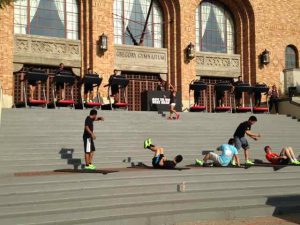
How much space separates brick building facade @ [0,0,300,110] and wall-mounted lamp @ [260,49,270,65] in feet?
0.91

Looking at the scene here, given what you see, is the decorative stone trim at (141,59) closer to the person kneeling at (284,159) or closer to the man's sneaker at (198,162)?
the man's sneaker at (198,162)

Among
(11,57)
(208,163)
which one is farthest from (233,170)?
(11,57)

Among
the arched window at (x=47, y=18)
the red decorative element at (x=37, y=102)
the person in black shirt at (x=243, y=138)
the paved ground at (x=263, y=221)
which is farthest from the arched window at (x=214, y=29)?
the paved ground at (x=263, y=221)

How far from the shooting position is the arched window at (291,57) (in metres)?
27.6

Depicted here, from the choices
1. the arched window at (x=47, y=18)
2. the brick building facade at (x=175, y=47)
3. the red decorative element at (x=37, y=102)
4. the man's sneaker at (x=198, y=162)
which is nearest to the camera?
the man's sneaker at (x=198, y=162)

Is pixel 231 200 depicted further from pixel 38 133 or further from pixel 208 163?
pixel 38 133

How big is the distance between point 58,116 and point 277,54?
15692 millimetres

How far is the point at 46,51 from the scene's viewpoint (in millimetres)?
22109

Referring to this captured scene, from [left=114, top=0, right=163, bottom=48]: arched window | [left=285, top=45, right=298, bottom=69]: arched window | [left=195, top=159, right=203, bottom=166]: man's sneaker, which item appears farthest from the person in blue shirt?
[left=285, top=45, right=298, bottom=69]: arched window

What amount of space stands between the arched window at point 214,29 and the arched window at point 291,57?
3.27 meters

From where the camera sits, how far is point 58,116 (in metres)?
15.8

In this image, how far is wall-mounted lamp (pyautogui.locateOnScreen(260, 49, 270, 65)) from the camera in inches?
1028

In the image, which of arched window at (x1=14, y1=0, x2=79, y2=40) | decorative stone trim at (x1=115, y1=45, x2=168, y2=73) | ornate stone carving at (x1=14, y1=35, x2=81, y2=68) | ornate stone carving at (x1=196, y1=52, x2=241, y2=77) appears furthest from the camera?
ornate stone carving at (x1=196, y1=52, x2=241, y2=77)

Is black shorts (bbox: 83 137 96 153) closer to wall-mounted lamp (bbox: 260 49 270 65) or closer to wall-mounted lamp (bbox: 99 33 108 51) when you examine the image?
wall-mounted lamp (bbox: 99 33 108 51)
